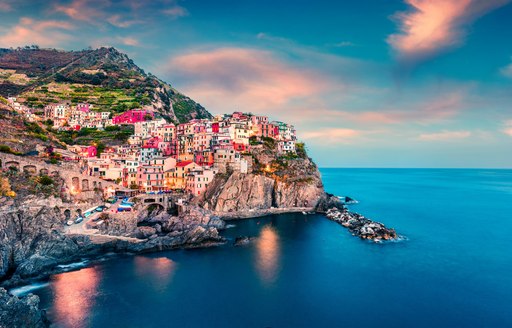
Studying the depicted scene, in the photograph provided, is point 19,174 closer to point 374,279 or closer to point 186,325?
point 186,325

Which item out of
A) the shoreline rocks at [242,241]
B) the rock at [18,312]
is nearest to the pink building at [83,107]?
the shoreline rocks at [242,241]

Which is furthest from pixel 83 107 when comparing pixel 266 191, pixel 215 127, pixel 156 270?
pixel 156 270

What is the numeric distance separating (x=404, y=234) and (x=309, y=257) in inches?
879

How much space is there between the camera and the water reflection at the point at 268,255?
124 ft

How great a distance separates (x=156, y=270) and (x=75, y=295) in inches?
360

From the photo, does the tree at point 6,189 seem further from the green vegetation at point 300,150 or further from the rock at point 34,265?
the green vegetation at point 300,150

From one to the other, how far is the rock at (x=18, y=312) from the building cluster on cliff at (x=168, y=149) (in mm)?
42321

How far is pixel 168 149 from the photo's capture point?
3246 inches

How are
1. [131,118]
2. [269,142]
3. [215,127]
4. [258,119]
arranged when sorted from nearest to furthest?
[215,127]
[269,142]
[258,119]
[131,118]

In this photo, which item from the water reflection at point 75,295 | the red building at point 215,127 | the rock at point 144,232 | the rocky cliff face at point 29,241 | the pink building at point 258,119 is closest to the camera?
the water reflection at point 75,295

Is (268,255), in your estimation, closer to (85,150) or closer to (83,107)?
(85,150)

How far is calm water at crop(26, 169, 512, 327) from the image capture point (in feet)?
92.5

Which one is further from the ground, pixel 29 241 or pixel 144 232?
pixel 29 241

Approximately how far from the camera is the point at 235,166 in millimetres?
69188
